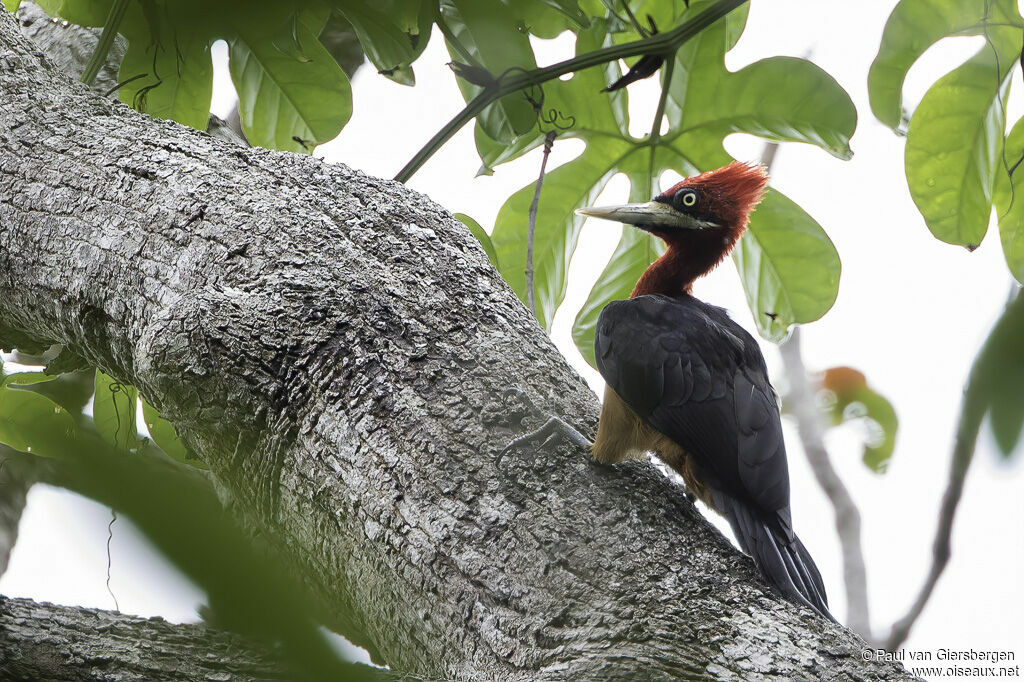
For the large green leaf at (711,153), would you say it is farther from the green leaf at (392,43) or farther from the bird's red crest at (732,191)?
the green leaf at (392,43)

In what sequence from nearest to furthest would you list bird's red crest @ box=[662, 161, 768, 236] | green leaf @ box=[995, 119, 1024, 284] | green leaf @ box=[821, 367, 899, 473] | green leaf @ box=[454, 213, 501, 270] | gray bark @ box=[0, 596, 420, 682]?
gray bark @ box=[0, 596, 420, 682]
green leaf @ box=[995, 119, 1024, 284]
green leaf @ box=[454, 213, 501, 270]
bird's red crest @ box=[662, 161, 768, 236]
green leaf @ box=[821, 367, 899, 473]

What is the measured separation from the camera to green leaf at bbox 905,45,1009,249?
7.57 ft

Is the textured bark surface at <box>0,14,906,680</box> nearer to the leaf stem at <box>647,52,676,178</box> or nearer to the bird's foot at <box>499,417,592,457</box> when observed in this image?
the bird's foot at <box>499,417,592,457</box>

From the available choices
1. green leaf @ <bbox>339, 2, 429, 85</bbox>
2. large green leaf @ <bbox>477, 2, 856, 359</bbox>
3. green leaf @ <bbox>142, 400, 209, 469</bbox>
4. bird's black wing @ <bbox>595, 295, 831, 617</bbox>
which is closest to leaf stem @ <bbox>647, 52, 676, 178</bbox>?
large green leaf @ <bbox>477, 2, 856, 359</bbox>

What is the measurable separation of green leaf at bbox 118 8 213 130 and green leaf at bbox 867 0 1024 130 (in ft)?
6.17

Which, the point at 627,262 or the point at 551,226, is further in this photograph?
the point at 627,262

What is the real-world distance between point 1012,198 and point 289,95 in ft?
6.68

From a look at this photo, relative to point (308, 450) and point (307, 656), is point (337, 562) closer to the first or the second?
point (308, 450)

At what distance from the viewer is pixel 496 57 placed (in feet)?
7.83

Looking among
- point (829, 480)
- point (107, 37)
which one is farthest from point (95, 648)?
point (829, 480)

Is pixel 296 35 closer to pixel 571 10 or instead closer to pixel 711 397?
pixel 571 10

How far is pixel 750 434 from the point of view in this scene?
2.27 meters

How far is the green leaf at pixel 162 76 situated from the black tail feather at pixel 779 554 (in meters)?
1.90

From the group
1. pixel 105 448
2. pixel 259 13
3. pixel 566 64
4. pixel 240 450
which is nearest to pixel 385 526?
pixel 240 450
